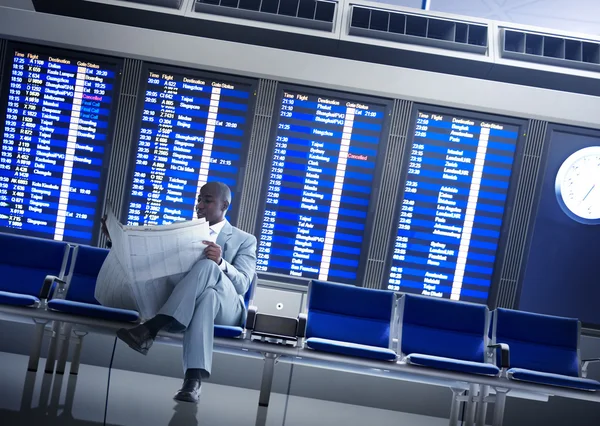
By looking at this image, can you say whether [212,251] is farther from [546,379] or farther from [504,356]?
[546,379]

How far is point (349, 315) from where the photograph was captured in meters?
5.33

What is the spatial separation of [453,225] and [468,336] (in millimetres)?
1221

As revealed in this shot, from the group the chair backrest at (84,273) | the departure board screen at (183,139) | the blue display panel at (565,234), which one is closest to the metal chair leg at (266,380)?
the chair backrest at (84,273)

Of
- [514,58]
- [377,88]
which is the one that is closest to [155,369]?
[377,88]

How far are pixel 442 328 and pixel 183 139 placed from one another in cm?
273

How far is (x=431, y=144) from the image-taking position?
6.22 m

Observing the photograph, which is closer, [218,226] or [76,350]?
[218,226]

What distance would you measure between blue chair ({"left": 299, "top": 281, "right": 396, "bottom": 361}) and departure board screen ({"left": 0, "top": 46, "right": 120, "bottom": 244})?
7.04 feet

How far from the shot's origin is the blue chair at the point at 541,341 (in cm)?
531

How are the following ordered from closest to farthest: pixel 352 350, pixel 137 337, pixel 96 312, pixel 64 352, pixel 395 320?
1. pixel 137 337
2. pixel 96 312
3. pixel 352 350
4. pixel 64 352
5. pixel 395 320

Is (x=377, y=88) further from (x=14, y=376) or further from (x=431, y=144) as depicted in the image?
(x=14, y=376)

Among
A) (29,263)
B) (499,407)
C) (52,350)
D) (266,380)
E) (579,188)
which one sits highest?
(579,188)

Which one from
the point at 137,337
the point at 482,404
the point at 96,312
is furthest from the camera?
the point at 482,404

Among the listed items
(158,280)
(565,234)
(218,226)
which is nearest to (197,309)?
(158,280)
